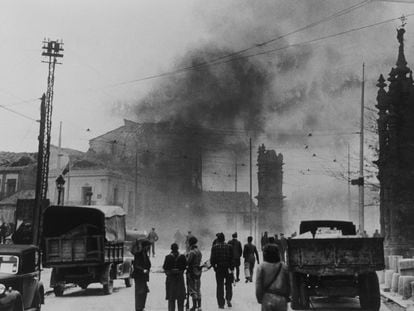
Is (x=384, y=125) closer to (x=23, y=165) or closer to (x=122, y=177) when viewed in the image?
(x=122, y=177)

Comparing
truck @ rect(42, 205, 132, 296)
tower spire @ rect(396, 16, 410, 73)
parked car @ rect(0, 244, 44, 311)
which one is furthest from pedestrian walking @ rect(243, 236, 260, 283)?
tower spire @ rect(396, 16, 410, 73)

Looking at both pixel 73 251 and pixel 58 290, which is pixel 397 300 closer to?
pixel 73 251

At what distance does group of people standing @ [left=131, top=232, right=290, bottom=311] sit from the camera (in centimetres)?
694

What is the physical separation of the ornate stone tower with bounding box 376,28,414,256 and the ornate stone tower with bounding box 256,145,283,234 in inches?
1496

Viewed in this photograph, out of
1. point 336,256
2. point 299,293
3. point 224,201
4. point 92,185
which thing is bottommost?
point 299,293

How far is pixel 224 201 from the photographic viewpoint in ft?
269

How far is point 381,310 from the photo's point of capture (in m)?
12.7

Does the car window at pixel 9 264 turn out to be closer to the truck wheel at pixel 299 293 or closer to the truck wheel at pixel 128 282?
the truck wheel at pixel 299 293

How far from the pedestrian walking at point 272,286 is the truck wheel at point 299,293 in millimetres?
6137

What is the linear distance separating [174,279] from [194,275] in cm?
99

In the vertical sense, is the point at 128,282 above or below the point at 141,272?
below

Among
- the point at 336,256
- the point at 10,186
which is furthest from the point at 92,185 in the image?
the point at 336,256

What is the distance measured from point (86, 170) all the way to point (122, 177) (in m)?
4.57

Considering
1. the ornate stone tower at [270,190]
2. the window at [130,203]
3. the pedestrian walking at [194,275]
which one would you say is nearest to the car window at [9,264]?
the pedestrian walking at [194,275]
